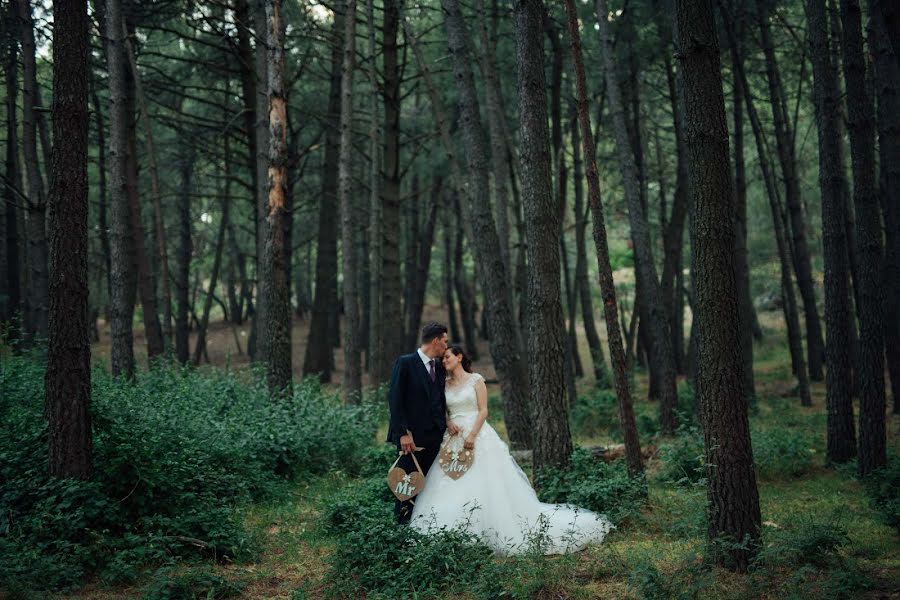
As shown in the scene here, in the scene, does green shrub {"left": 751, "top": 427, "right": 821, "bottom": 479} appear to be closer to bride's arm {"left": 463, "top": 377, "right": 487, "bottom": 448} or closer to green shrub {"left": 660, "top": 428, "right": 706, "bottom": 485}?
green shrub {"left": 660, "top": 428, "right": 706, "bottom": 485}

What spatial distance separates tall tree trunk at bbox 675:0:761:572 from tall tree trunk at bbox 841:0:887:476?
13.3ft

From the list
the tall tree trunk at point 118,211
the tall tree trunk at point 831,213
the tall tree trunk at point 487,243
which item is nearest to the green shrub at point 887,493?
the tall tree trunk at point 831,213

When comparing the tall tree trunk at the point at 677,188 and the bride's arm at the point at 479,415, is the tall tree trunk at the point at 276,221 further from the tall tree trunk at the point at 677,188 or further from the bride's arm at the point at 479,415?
the tall tree trunk at the point at 677,188

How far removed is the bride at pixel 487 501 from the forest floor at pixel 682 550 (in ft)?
0.91

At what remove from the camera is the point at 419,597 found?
21.0 feet

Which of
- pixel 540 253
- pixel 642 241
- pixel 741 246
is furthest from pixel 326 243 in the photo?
pixel 540 253

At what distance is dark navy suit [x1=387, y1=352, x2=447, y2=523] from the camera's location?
8023 mm

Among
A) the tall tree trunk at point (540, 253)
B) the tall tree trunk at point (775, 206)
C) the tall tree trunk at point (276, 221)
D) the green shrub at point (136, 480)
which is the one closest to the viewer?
the green shrub at point (136, 480)

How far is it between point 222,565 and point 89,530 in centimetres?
119

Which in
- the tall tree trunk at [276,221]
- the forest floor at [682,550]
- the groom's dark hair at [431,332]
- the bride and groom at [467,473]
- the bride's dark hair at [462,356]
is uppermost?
the tall tree trunk at [276,221]

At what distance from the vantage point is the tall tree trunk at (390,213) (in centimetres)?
1741

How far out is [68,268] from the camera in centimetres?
729

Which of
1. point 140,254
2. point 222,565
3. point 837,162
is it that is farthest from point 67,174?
point 140,254

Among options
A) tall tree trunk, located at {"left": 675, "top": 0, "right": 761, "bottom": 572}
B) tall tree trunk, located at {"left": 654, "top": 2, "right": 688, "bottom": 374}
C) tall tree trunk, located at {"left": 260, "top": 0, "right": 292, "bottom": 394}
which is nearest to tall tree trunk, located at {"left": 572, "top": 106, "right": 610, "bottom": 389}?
tall tree trunk, located at {"left": 654, "top": 2, "right": 688, "bottom": 374}
